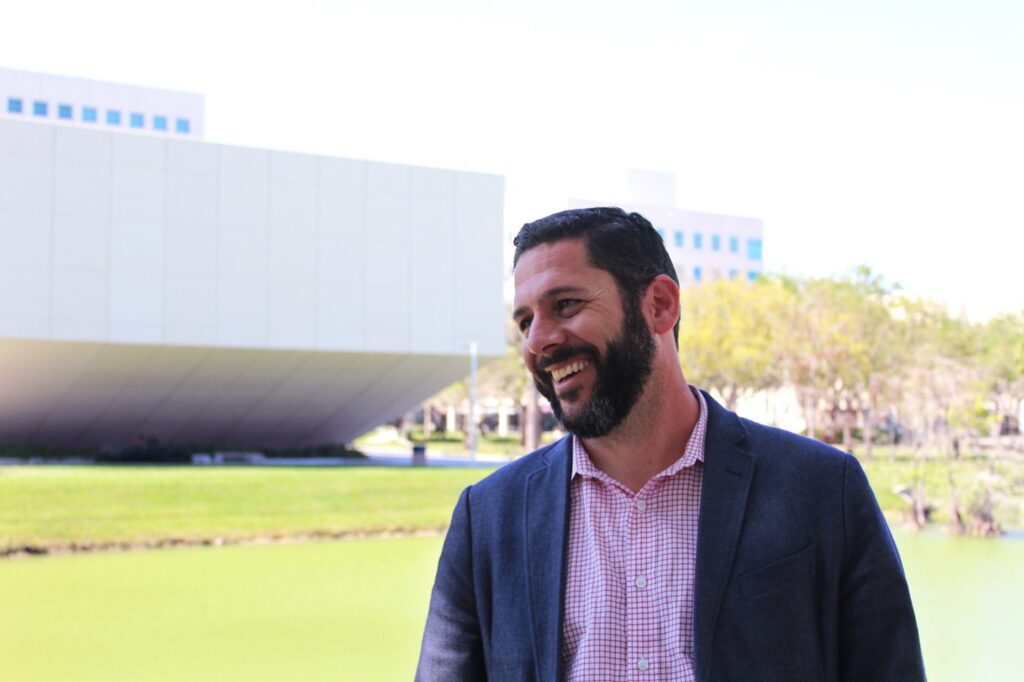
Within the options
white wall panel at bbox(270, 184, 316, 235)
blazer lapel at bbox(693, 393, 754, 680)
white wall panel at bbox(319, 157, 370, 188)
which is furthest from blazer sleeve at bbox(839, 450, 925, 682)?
white wall panel at bbox(319, 157, 370, 188)

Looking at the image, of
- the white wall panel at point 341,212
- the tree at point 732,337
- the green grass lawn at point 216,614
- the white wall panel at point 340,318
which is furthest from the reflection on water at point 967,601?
the white wall panel at point 341,212

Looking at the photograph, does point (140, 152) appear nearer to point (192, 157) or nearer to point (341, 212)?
point (192, 157)

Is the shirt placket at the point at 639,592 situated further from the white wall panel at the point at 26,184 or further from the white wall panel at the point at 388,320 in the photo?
the white wall panel at the point at 388,320

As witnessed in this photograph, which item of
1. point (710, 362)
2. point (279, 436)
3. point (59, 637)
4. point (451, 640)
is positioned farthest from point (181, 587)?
point (710, 362)

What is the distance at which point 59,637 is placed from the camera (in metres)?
11.1

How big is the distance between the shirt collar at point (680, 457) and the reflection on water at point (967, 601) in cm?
772

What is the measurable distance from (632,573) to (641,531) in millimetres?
76

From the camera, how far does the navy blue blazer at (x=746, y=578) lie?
1.79m

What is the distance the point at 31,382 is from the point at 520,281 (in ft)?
89.6

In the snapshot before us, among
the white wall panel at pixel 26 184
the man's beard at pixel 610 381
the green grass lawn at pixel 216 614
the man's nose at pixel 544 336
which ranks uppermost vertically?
the white wall panel at pixel 26 184

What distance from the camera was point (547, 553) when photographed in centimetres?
192

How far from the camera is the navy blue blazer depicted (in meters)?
1.79

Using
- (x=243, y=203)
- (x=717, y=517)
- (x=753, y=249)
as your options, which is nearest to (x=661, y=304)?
(x=717, y=517)

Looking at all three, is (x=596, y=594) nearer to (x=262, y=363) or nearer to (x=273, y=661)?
(x=273, y=661)
